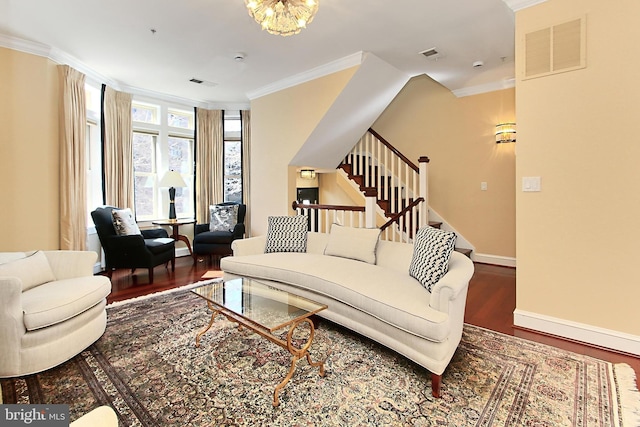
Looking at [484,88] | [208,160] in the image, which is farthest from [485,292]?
[208,160]

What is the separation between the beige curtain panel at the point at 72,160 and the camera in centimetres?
388

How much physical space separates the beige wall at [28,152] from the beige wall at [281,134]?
2659 mm

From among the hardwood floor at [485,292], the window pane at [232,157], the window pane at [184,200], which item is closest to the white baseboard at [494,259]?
the hardwood floor at [485,292]

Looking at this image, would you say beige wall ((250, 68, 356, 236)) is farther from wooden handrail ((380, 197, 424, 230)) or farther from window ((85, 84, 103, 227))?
window ((85, 84, 103, 227))

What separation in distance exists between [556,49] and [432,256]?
202cm

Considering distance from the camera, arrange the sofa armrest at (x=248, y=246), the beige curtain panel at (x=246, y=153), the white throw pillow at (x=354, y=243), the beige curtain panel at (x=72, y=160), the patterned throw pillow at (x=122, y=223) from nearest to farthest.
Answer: the white throw pillow at (x=354, y=243) < the sofa armrest at (x=248, y=246) < the beige curtain panel at (x=72, y=160) < the patterned throw pillow at (x=122, y=223) < the beige curtain panel at (x=246, y=153)

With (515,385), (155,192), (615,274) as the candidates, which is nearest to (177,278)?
(155,192)

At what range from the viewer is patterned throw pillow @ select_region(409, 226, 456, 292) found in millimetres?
2221

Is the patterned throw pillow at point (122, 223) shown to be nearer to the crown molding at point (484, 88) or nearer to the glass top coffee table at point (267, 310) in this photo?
the glass top coffee table at point (267, 310)

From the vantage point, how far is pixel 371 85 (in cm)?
441

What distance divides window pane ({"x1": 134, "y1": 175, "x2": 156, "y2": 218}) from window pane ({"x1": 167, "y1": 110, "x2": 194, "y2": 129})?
3.69 feet

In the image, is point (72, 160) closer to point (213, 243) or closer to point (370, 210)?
point (213, 243)

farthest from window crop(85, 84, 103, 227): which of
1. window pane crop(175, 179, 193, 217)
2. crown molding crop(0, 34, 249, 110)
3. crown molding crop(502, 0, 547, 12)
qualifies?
crown molding crop(502, 0, 547, 12)

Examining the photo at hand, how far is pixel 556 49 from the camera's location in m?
2.58
